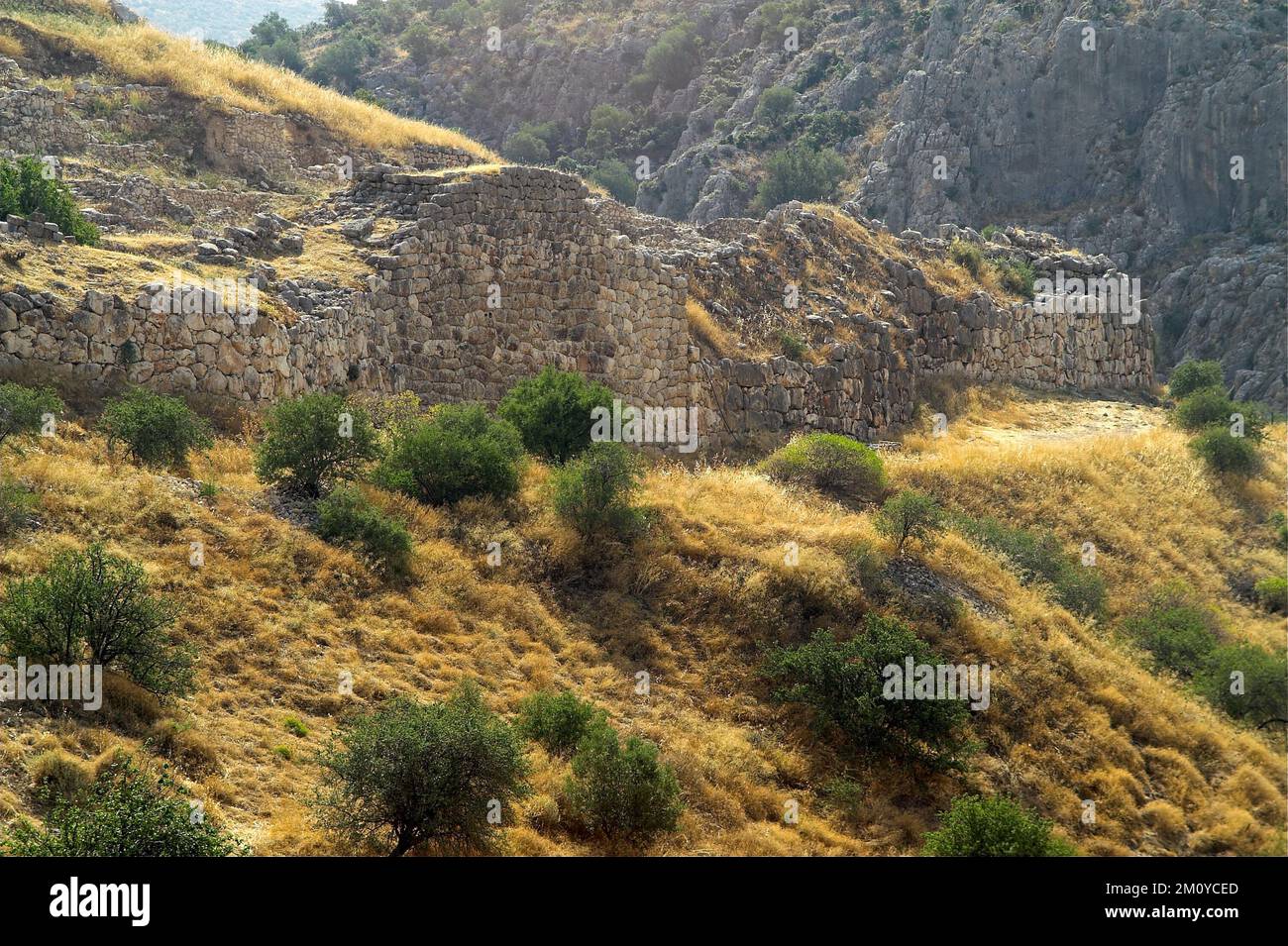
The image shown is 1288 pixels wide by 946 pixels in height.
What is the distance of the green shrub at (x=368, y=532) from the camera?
1516 centimetres

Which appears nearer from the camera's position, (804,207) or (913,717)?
(913,717)

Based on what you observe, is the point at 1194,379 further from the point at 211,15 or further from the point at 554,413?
the point at 211,15

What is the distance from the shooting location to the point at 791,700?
48.3 ft

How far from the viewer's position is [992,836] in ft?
38.8

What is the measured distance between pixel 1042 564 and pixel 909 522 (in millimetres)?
2914

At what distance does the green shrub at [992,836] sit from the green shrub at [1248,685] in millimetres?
5580

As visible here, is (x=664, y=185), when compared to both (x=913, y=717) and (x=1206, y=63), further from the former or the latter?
(x=913, y=717)

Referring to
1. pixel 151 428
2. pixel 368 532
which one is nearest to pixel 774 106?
pixel 151 428

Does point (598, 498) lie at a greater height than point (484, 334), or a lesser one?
lesser

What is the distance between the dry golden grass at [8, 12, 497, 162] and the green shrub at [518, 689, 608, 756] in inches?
873

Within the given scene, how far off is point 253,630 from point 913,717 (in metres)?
6.39

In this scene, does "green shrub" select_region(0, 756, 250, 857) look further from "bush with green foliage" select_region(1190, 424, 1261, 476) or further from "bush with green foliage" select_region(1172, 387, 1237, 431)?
"bush with green foliage" select_region(1172, 387, 1237, 431)
